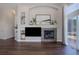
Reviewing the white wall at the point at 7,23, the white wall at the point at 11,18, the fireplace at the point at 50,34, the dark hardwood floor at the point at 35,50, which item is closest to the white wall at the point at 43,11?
the white wall at the point at 11,18

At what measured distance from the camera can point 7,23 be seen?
1014 cm

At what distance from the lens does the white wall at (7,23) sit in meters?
9.73

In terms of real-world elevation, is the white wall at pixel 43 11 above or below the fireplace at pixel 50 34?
above

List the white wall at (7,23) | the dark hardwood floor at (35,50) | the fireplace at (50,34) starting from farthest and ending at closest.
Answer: the white wall at (7,23) → the fireplace at (50,34) → the dark hardwood floor at (35,50)

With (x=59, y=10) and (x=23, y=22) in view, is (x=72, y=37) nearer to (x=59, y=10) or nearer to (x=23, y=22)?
(x=59, y=10)

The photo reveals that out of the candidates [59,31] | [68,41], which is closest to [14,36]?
[59,31]

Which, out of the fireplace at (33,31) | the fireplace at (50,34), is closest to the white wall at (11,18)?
the fireplace at (50,34)

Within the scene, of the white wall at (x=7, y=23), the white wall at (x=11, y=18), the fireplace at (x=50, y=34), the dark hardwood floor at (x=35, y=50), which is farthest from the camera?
the white wall at (x=7, y=23)

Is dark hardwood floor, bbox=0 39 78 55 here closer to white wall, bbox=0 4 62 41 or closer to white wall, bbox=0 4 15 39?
white wall, bbox=0 4 62 41

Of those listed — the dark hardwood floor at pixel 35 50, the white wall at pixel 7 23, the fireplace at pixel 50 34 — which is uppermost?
the white wall at pixel 7 23

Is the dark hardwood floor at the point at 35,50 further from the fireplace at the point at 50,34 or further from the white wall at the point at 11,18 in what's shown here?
the white wall at the point at 11,18

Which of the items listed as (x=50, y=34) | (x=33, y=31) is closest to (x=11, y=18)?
(x=33, y=31)

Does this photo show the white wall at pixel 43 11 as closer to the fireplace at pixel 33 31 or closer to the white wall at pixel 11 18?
the white wall at pixel 11 18

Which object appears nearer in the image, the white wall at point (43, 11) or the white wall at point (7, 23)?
the white wall at point (43, 11)
